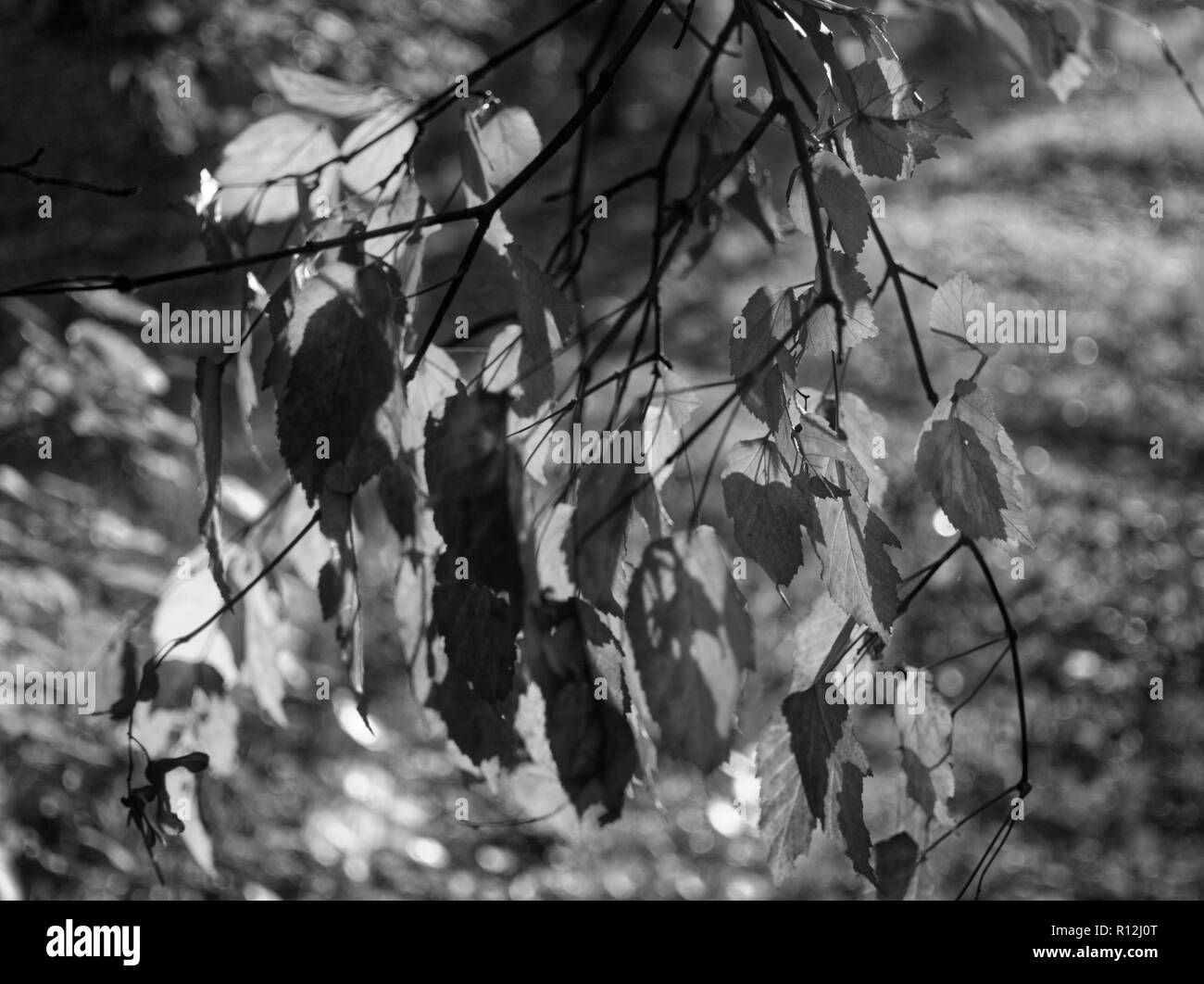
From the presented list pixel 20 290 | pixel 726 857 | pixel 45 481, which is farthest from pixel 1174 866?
pixel 45 481

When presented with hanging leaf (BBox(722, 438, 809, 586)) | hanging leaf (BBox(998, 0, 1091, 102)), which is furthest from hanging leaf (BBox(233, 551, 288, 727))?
hanging leaf (BBox(998, 0, 1091, 102))

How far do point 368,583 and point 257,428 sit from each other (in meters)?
0.84

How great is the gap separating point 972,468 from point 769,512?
14 cm

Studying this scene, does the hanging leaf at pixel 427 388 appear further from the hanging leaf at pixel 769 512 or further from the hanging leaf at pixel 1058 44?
the hanging leaf at pixel 1058 44

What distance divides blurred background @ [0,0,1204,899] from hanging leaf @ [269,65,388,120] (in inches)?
5.0

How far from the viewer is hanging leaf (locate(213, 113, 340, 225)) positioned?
2.77 feet

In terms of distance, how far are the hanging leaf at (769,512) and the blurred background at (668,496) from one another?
0.46 feet

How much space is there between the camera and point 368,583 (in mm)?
2986

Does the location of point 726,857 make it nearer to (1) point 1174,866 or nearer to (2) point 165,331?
(1) point 1174,866

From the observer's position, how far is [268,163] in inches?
33.9

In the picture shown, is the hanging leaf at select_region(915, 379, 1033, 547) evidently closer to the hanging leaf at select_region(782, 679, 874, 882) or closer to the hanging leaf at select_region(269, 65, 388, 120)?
the hanging leaf at select_region(782, 679, 874, 882)
